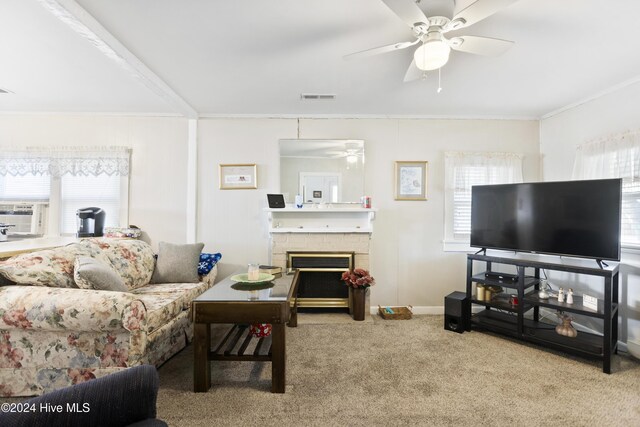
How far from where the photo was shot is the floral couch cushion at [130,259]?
284 cm

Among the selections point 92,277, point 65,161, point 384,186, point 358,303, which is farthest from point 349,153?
point 65,161

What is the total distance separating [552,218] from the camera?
282cm

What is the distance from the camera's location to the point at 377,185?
3828 millimetres

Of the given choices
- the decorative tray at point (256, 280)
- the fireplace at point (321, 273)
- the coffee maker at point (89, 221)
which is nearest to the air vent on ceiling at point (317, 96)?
the fireplace at point (321, 273)

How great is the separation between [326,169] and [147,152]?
7.40ft

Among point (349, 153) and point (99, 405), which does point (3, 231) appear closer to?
point (99, 405)

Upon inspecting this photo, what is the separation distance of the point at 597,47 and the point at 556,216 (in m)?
1.38

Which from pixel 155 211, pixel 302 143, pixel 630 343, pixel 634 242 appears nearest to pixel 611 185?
pixel 634 242

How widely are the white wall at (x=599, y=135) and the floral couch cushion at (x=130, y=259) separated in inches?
175

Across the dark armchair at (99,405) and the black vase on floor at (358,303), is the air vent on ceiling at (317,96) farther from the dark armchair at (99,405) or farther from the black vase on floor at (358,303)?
the dark armchair at (99,405)

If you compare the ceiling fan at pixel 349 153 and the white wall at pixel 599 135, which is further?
the ceiling fan at pixel 349 153

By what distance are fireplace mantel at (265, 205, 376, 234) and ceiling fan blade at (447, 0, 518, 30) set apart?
2290mm

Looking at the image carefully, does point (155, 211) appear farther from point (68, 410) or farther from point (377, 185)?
point (68, 410)

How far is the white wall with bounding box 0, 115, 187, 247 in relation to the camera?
3.75 meters
